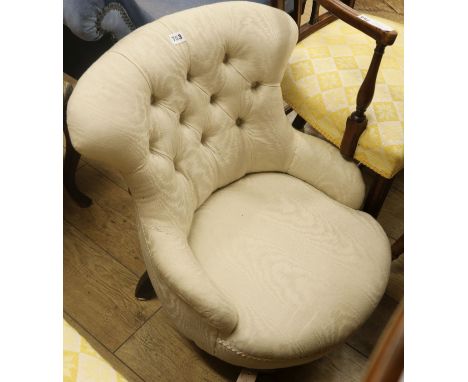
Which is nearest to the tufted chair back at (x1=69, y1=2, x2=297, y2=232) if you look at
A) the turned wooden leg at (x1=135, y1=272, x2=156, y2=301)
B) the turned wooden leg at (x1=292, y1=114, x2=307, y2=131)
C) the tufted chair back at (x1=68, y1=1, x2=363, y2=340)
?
the tufted chair back at (x1=68, y1=1, x2=363, y2=340)

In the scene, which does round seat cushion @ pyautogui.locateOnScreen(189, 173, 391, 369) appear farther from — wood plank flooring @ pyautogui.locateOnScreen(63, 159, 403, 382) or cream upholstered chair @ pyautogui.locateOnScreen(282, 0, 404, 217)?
wood plank flooring @ pyautogui.locateOnScreen(63, 159, 403, 382)

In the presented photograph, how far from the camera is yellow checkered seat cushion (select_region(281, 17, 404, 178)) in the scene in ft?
4.31

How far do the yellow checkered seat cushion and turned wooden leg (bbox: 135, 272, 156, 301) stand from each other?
728 millimetres

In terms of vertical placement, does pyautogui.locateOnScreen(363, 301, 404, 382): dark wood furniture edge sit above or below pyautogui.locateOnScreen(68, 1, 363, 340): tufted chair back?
above

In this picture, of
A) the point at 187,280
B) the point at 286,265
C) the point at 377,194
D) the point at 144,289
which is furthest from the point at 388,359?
the point at 144,289

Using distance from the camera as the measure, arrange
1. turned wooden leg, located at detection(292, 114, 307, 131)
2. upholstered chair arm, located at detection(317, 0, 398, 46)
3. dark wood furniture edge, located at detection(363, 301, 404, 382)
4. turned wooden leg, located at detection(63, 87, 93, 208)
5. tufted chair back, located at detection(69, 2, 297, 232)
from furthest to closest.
Answer: turned wooden leg, located at detection(292, 114, 307, 131)
turned wooden leg, located at detection(63, 87, 93, 208)
upholstered chair arm, located at detection(317, 0, 398, 46)
tufted chair back, located at detection(69, 2, 297, 232)
dark wood furniture edge, located at detection(363, 301, 404, 382)

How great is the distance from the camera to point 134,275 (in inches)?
61.4

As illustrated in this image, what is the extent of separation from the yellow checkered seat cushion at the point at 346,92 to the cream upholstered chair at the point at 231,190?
100mm

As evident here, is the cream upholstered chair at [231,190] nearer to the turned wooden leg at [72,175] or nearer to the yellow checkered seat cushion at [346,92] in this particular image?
the yellow checkered seat cushion at [346,92]

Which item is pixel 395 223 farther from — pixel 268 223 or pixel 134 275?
pixel 134 275

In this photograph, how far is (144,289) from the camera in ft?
4.83

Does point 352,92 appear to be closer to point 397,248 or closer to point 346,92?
point 346,92

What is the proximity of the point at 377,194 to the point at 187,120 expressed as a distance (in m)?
0.66

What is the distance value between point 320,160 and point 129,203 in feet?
2.64
